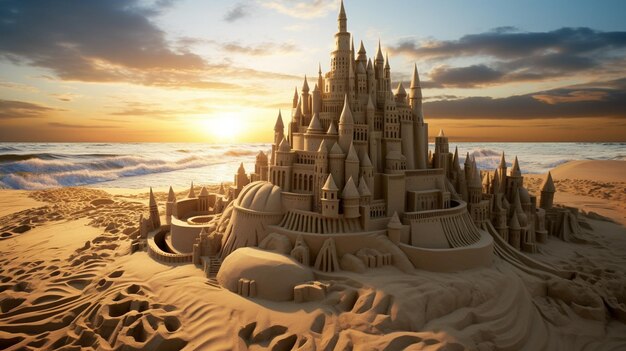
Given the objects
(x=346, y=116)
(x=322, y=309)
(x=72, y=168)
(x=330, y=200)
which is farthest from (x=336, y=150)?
(x=72, y=168)

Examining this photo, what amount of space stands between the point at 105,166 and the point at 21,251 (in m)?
50.5

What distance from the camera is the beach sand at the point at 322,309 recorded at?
1303cm

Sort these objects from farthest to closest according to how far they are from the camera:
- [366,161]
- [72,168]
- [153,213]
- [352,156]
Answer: [72,168]
[153,213]
[366,161]
[352,156]

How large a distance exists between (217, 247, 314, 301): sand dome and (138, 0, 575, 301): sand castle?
2.0 inches

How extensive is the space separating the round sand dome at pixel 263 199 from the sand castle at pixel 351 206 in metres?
0.06

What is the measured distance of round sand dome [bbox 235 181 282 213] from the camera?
63.1 feet

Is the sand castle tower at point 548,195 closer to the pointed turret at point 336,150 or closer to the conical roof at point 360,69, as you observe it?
the conical roof at point 360,69

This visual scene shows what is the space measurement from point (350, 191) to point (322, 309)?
617 centimetres

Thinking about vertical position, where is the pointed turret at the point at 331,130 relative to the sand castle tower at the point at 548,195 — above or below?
above

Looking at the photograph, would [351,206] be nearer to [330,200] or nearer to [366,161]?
[330,200]

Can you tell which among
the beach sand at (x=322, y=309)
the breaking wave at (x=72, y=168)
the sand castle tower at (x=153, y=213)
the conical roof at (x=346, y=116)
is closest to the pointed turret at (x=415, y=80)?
the conical roof at (x=346, y=116)

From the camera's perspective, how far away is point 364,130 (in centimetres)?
2066

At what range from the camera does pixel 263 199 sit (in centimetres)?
1944

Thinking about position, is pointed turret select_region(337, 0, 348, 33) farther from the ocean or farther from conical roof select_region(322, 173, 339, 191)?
the ocean
